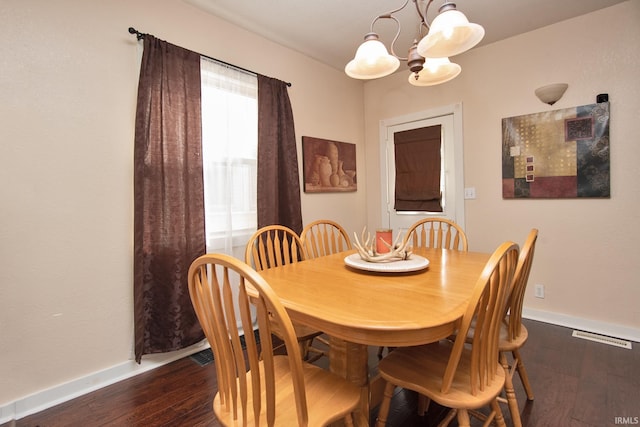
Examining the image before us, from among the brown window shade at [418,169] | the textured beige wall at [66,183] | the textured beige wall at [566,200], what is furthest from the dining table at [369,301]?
the brown window shade at [418,169]

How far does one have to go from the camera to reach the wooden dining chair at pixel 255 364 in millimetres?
836

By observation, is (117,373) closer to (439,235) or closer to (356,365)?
(356,365)

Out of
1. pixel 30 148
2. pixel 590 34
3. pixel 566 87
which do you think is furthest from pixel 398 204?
pixel 30 148

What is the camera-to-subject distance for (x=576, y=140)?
2.60 metres

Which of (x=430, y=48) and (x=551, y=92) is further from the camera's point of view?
(x=551, y=92)

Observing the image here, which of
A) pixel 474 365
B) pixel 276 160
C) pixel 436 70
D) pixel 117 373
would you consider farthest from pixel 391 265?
pixel 117 373

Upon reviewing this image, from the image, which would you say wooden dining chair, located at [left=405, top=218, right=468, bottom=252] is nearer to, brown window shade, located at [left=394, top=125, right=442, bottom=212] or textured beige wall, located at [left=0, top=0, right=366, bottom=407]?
brown window shade, located at [left=394, top=125, right=442, bottom=212]

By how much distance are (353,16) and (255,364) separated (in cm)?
267

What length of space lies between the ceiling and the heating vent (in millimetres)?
2545

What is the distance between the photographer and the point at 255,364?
90 cm

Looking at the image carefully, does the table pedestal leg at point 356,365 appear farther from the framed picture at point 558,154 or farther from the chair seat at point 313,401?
the framed picture at point 558,154

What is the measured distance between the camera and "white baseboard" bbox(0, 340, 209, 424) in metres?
1.65

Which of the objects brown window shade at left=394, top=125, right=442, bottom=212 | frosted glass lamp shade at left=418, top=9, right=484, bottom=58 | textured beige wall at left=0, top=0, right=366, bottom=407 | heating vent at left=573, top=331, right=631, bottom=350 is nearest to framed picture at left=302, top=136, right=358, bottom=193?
brown window shade at left=394, top=125, right=442, bottom=212

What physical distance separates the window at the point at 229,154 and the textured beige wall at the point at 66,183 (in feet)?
1.51
